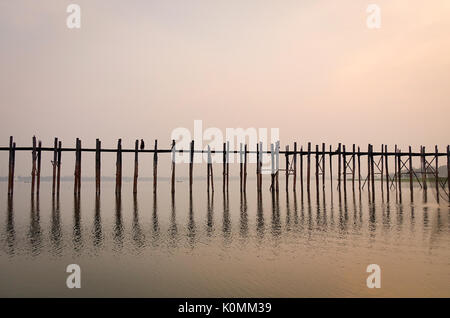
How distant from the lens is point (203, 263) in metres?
7.14

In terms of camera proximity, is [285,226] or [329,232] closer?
[329,232]

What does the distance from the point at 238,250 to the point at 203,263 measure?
4.84ft

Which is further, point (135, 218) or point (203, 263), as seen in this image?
point (135, 218)

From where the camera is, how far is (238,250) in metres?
8.37

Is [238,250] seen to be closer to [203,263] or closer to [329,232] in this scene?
[203,263]

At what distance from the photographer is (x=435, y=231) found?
10.8m
